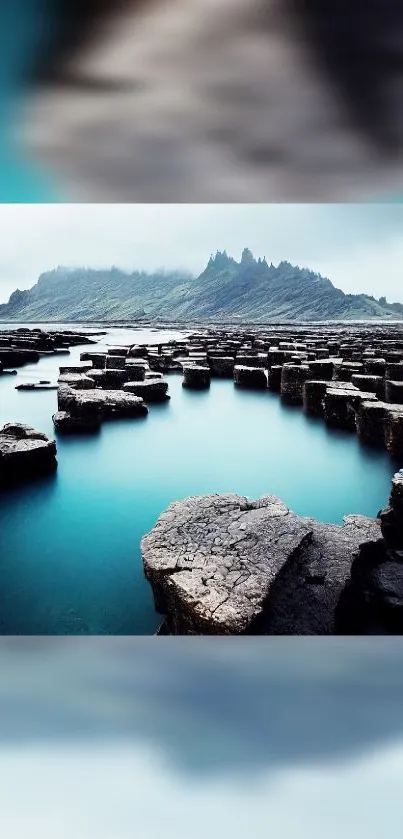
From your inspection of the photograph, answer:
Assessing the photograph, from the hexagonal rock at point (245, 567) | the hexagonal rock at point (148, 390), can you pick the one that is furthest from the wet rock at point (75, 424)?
the hexagonal rock at point (245, 567)

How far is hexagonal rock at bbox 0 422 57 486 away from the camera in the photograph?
11.9 feet

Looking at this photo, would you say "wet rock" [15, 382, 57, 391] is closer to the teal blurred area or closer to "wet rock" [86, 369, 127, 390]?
"wet rock" [86, 369, 127, 390]

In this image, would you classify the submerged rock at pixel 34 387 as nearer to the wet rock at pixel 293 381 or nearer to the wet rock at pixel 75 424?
the wet rock at pixel 75 424

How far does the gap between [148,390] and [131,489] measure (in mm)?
3722

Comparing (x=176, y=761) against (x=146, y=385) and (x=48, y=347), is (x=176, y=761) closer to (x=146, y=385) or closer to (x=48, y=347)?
(x=146, y=385)

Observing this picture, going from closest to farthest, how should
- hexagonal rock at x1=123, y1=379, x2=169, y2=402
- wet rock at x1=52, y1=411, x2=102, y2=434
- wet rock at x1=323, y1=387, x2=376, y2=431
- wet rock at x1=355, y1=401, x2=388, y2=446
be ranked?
wet rock at x1=355, y1=401, x2=388, y2=446
wet rock at x1=52, y1=411, x2=102, y2=434
wet rock at x1=323, y1=387, x2=376, y2=431
hexagonal rock at x1=123, y1=379, x2=169, y2=402

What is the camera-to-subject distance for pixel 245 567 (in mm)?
1729

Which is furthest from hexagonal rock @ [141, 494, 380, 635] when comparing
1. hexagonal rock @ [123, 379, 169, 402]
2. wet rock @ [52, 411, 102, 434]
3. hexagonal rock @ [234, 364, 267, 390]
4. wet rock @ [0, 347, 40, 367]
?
wet rock @ [0, 347, 40, 367]

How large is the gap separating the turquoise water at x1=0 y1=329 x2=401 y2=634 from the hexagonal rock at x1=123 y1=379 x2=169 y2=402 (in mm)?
279

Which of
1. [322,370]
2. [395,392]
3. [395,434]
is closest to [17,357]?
[322,370]

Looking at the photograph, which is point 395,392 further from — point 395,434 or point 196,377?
point 196,377
